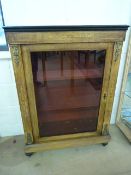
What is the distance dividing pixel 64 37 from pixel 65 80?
40 centimetres

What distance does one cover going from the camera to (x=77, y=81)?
135cm

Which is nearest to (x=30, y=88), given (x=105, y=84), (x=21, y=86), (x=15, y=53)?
(x=21, y=86)

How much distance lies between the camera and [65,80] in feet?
4.32

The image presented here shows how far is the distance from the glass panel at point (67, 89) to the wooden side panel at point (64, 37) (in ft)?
0.34

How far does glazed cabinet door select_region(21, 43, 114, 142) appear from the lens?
1105mm

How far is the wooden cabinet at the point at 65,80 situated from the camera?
1021mm

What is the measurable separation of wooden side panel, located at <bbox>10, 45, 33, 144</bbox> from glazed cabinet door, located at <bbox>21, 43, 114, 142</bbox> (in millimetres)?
27

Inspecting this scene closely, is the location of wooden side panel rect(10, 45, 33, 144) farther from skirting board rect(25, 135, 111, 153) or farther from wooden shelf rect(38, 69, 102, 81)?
wooden shelf rect(38, 69, 102, 81)

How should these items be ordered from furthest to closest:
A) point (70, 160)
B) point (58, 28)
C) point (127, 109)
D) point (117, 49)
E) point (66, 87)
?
point (127, 109), point (70, 160), point (66, 87), point (117, 49), point (58, 28)

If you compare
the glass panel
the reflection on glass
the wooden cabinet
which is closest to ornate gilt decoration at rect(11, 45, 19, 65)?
the wooden cabinet

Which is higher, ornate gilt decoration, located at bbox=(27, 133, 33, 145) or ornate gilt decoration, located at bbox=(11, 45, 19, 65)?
ornate gilt decoration, located at bbox=(11, 45, 19, 65)

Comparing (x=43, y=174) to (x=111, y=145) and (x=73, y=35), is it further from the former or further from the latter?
(x=73, y=35)

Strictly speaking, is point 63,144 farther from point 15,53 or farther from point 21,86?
point 15,53
